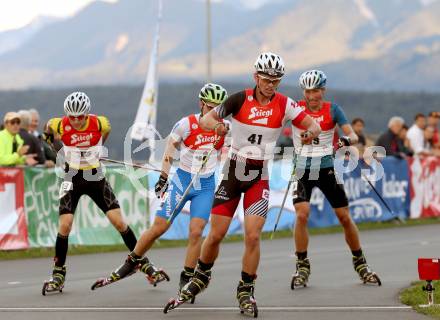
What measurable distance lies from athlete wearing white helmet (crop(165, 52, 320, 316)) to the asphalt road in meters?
0.38

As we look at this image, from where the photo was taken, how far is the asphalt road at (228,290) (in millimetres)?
9922

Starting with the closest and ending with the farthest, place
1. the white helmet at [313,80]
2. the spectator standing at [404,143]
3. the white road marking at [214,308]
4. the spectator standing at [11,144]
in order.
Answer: the white road marking at [214,308] < the white helmet at [313,80] < the spectator standing at [11,144] < the spectator standing at [404,143]

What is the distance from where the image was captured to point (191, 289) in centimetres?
1007

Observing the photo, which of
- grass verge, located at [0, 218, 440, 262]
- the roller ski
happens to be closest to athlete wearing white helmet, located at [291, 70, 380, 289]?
the roller ski

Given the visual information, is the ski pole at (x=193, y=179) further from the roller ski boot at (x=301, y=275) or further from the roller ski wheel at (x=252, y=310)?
the roller ski boot at (x=301, y=275)

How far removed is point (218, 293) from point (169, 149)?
164 cm

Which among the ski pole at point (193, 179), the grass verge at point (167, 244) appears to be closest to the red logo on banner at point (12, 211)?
the grass verge at point (167, 244)

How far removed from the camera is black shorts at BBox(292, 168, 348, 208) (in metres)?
12.0

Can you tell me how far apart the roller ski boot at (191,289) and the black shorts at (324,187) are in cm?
215

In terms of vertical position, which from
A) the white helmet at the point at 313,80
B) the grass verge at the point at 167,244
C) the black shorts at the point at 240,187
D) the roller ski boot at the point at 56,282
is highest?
the white helmet at the point at 313,80

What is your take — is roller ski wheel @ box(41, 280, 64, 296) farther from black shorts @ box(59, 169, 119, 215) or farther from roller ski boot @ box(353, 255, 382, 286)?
roller ski boot @ box(353, 255, 382, 286)

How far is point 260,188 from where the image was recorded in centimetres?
1008

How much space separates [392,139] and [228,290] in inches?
498

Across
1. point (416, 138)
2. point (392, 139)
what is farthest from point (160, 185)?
point (416, 138)
